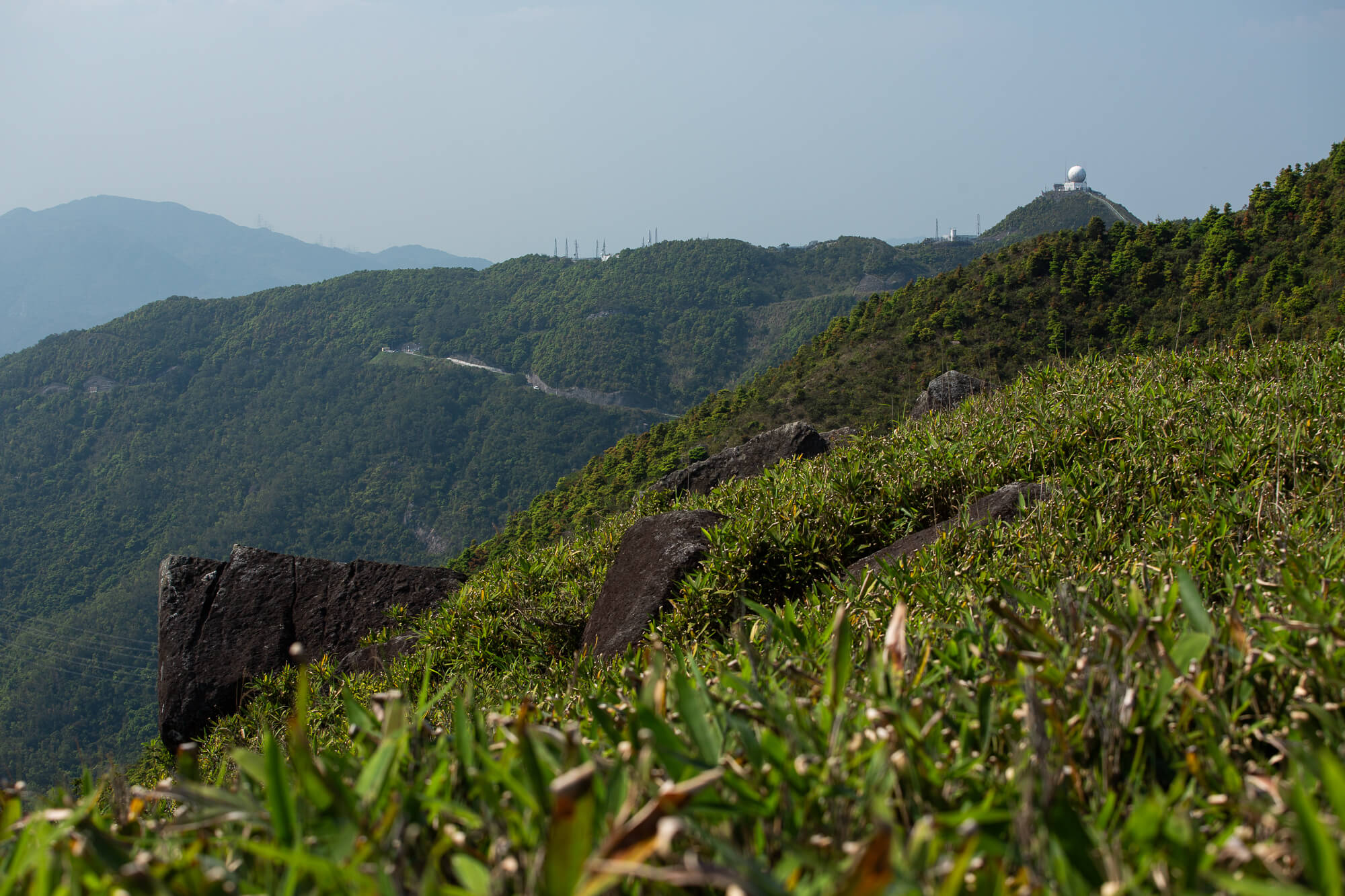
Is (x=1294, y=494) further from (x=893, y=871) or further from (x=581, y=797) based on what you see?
(x=581, y=797)

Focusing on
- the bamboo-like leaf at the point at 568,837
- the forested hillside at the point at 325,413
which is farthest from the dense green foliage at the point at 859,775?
the forested hillside at the point at 325,413

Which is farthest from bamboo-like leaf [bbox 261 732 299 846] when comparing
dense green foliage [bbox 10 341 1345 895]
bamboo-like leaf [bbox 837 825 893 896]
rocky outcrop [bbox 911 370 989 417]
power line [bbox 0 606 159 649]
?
power line [bbox 0 606 159 649]

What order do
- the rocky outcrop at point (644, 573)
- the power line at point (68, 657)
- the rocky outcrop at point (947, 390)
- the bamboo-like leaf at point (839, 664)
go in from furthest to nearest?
the power line at point (68, 657)
the rocky outcrop at point (947, 390)
the rocky outcrop at point (644, 573)
the bamboo-like leaf at point (839, 664)

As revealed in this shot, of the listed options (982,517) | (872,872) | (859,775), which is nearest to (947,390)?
(982,517)

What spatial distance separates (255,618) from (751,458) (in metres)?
5.62

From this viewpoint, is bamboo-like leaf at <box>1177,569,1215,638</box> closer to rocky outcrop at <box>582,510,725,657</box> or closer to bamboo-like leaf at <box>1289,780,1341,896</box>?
bamboo-like leaf at <box>1289,780,1341,896</box>

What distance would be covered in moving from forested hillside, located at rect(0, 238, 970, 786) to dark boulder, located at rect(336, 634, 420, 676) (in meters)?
56.1

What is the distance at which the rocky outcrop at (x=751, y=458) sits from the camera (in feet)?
29.9

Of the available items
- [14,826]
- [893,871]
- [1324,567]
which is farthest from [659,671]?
[1324,567]

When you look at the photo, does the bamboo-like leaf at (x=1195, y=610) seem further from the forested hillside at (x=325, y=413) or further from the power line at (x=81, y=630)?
the power line at (x=81, y=630)

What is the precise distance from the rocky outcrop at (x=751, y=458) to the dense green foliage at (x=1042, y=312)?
34.7 feet

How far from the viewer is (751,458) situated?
969 cm

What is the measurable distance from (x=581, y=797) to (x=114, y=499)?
90.2 m

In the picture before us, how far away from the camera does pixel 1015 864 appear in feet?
3.04
